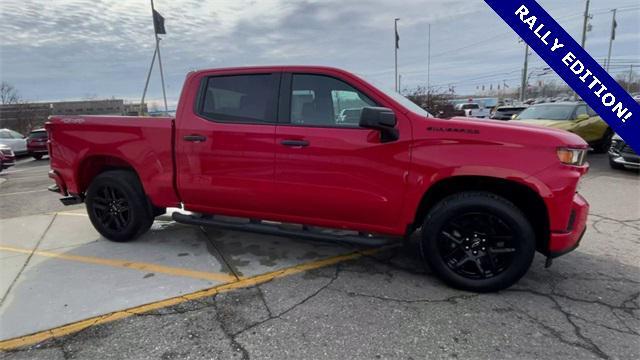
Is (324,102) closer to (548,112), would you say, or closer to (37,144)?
(548,112)

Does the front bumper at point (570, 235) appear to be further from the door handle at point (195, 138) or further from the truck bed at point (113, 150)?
the truck bed at point (113, 150)

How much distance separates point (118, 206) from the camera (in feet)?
15.0

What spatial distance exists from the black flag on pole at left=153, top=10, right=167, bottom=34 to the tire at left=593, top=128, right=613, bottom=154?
18621 mm

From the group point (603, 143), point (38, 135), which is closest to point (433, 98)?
point (603, 143)

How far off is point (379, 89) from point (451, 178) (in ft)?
3.31

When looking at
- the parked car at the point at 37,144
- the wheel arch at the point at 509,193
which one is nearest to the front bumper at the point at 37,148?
the parked car at the point at 37,144

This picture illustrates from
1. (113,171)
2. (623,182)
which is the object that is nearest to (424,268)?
(113,171)

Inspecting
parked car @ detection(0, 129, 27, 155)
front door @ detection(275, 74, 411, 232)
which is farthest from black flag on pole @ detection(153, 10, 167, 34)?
front door @ detection(275, 74, 411, 232)

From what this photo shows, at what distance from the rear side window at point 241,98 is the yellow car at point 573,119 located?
8487 mm

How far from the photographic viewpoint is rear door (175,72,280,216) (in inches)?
147

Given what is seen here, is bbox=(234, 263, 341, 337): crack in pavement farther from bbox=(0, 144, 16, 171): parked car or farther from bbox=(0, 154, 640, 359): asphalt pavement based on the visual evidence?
bbox=(0, 144, 16, 171): parked car

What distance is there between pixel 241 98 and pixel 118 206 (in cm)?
202

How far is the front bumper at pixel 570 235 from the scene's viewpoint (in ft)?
10.2

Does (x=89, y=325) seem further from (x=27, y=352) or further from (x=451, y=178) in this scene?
(x=451, y=178)
